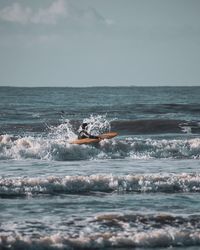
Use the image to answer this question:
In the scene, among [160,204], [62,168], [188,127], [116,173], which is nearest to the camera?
[160,204]

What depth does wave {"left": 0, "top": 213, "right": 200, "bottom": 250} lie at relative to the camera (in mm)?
12281

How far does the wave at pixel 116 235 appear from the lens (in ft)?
40.3

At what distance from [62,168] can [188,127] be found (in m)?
20.3

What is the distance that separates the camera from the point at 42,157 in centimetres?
2648

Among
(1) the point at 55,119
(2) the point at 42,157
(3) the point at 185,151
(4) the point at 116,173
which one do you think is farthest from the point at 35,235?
(1) the point at 55,119

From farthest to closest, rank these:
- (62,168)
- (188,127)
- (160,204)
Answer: (188,127)
(62,168)
(160,204)

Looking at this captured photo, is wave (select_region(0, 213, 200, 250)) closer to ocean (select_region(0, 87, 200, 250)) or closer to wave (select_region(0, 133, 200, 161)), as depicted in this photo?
ocean (select_region(0, 87, 200, 250))

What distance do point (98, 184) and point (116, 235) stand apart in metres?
5.28

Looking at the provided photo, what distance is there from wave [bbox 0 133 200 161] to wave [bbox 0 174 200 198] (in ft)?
26.6

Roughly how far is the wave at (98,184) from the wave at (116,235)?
363 cm

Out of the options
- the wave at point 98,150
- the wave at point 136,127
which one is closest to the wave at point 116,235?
the wave at point 98,150

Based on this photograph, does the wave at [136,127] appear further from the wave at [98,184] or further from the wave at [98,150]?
the wave at [98,184]

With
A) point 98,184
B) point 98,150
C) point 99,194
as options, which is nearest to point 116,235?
point 99,194

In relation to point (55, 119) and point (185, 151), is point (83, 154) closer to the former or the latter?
point (185, 151)
